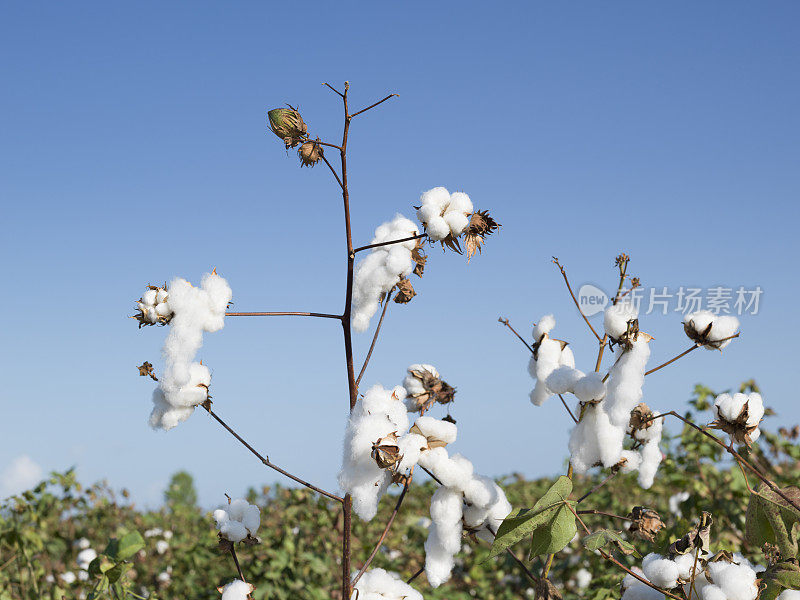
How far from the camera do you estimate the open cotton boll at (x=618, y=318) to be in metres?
1.67

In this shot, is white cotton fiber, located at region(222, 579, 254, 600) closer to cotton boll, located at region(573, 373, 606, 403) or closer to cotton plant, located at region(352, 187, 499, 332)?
cotton plant, located at region(352, 187, 499, 332)


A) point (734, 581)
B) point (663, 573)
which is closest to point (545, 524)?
point (663, 573)

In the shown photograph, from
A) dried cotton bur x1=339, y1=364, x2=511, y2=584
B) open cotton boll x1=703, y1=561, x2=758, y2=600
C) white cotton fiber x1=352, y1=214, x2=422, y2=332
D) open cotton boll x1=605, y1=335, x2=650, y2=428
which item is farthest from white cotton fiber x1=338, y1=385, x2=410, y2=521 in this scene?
open cotton boll x1=703, y1=561, x2=758, y2=600

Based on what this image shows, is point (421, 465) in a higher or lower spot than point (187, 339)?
lower

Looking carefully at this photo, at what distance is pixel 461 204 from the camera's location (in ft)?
5.51

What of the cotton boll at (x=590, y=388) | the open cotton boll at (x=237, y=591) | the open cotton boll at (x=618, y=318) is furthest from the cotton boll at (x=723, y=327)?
the open cotton boll at (x=237, y=591)

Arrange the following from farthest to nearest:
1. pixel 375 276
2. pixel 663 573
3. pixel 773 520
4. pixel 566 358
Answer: pixel 566 358
pixel 375 276
pixel 773 520
pixel 663 573

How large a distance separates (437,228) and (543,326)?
0.50 metres

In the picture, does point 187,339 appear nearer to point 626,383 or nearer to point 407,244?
point 407,244

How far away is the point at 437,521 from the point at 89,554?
3083 millimetres

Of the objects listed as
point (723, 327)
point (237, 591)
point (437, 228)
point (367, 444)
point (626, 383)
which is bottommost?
point (237, 591)

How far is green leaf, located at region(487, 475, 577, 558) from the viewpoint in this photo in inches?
58.9

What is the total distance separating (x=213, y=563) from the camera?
12.9 feet

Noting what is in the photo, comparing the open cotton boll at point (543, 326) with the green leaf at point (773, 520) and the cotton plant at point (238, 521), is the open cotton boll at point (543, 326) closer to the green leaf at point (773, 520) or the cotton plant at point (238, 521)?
the green leaf at point (773, 520)
